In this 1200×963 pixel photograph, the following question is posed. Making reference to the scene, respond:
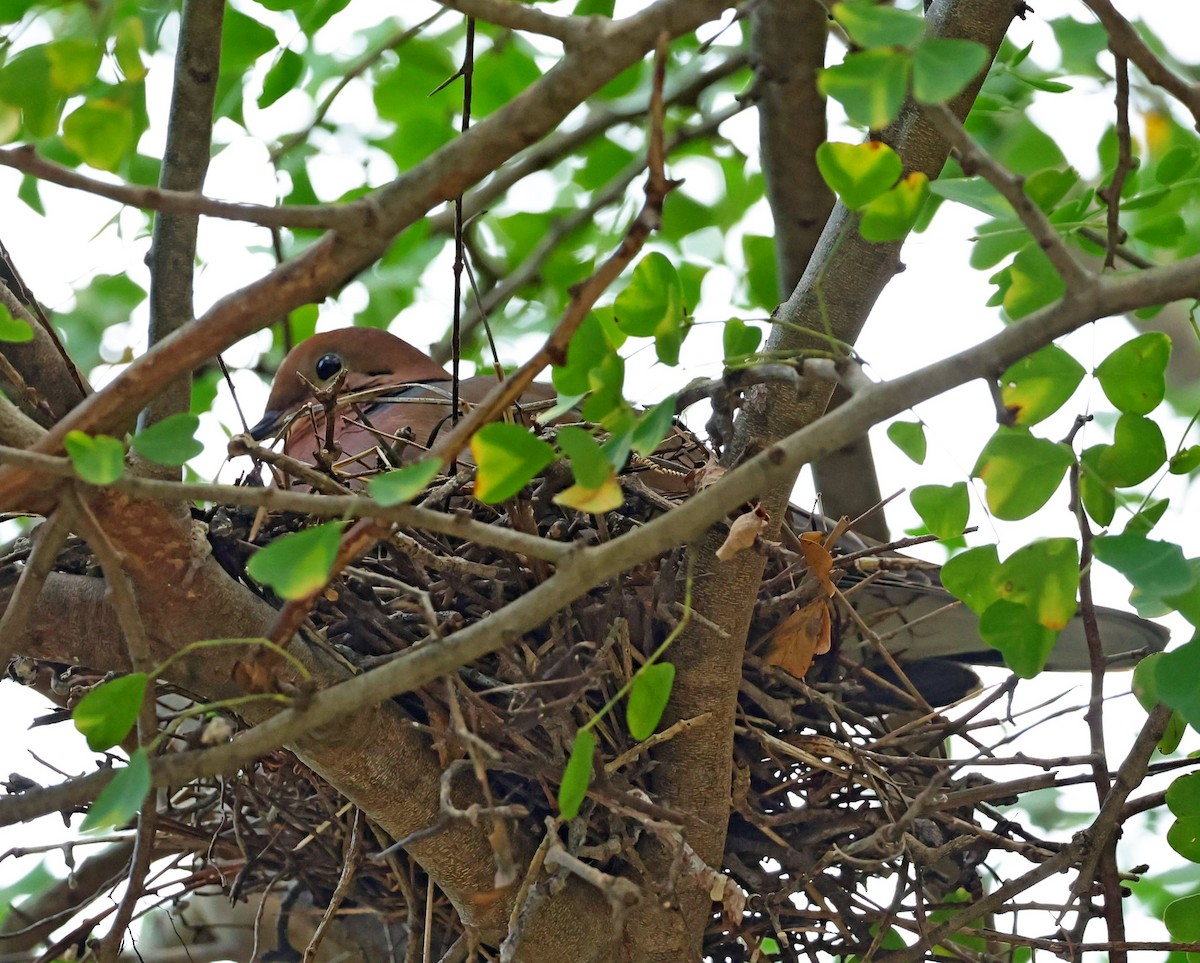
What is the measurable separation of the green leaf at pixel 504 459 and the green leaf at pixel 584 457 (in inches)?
0.9

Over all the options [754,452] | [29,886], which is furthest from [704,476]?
[29,886]

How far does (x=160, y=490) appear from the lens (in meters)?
0.99

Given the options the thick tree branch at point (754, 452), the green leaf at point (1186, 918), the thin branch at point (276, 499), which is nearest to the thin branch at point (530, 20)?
the thin branch at point (276, 499)

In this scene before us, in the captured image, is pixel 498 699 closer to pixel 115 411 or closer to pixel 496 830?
pixel 496 830

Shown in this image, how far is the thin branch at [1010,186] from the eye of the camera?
971 millimetres

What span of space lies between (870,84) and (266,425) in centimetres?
205

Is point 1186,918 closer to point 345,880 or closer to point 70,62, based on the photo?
point 345,880

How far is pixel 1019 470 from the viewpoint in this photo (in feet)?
Answer: 3.89

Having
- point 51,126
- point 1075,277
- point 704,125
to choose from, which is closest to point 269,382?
point 704,125

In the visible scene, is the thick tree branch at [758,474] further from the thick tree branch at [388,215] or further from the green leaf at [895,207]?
the thick tree branch at [388,215]

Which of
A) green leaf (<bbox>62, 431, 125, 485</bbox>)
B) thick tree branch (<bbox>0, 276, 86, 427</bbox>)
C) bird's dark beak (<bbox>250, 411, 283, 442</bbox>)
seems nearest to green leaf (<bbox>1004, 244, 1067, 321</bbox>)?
green leaf (<bbox>62, 431, 125, 485</bbox>)

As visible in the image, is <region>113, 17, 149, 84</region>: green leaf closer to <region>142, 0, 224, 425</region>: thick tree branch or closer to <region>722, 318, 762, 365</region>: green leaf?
<region>142, 0, 224, 425</region>: thick tree branch

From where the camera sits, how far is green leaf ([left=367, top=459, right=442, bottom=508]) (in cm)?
92

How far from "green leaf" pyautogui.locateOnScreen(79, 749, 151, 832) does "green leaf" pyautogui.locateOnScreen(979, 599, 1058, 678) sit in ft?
2.60
